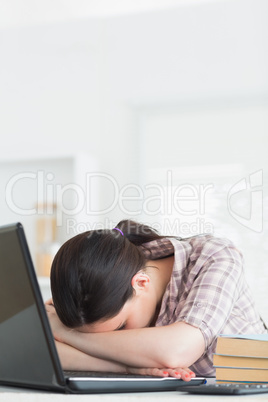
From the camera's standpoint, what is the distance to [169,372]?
0.99 meters

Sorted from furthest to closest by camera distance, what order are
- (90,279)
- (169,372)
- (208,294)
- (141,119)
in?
(141,119) → (208,294) → (90,279) → (169,372)

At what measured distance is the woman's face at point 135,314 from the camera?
1184 mm

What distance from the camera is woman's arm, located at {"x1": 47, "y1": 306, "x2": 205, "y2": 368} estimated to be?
104cm

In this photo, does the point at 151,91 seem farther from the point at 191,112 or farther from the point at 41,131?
the point at 41,131

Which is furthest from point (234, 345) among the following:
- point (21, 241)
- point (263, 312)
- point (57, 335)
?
point (263, 312)

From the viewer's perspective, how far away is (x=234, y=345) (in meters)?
0.88

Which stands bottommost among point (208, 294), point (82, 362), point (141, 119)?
point (82, 362)

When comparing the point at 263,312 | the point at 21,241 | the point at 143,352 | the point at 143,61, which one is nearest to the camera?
the point at 21,241

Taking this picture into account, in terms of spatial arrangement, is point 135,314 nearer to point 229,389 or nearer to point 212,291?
point 212,291

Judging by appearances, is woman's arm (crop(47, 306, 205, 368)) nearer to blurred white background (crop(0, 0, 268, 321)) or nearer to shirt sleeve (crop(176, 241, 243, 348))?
shirt sleeve (crop(176, 241, 243, 348))

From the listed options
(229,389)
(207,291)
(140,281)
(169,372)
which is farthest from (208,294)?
(229,389)

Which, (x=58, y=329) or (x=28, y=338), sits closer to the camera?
(x=28, y=338)

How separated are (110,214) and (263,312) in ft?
3.14

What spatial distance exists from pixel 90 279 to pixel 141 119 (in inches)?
84.0
